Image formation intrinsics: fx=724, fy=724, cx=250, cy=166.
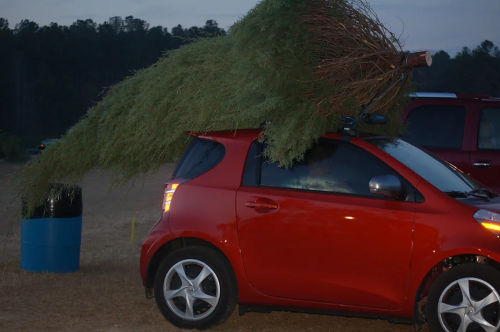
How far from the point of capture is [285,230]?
5621 millimetres

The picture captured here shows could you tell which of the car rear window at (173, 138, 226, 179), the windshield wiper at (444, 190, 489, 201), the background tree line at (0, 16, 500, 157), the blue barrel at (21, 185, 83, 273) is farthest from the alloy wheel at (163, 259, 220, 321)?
the background tree line at (0, 16, 500, 157)

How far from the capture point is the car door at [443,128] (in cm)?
830

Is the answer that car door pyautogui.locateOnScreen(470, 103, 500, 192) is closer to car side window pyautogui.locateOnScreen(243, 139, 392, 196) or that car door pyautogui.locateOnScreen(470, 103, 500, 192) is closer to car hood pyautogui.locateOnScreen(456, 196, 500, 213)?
car hood pyautogui.locateOnScreen(456, 196, 500, 213)

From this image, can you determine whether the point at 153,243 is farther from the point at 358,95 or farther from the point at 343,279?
the point at 358,95

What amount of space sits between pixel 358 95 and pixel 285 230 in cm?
130

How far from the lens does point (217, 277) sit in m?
5.78

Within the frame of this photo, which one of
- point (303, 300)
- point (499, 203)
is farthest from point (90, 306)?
point (499, 203)

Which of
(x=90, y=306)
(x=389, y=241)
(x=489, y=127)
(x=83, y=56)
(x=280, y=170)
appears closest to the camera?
(x=389, y=241)

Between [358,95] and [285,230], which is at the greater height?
[358,95]

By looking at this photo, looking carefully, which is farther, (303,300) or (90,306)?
(90,306)

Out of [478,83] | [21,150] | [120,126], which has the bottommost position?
[21,150]

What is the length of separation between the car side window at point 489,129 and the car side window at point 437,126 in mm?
210

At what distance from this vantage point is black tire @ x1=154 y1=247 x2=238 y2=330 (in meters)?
5.77

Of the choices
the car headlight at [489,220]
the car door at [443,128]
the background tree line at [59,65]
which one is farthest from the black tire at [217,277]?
the background tree line at [59,65]
